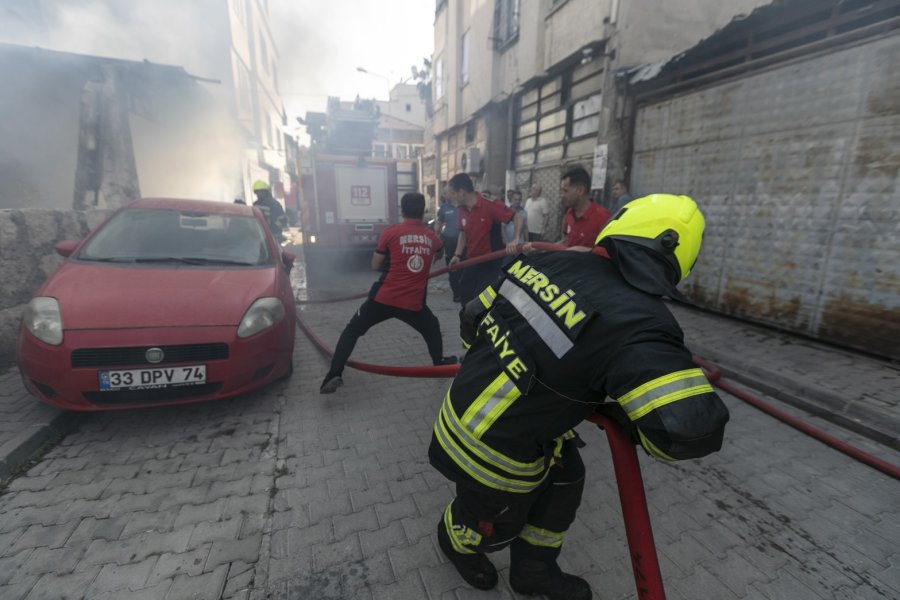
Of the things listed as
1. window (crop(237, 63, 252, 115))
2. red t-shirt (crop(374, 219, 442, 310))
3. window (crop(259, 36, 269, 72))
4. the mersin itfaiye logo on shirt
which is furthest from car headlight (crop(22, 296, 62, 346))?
window (crop(259, 36, 269, 72))

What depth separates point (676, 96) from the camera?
241 inches

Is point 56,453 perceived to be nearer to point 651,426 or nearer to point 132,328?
point 132,328

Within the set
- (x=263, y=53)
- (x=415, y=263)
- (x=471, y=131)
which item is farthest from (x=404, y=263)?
(x=263, y=53)

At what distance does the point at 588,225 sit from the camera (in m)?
3.92

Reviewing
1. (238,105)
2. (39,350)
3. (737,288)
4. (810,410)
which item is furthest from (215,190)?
(810,410)

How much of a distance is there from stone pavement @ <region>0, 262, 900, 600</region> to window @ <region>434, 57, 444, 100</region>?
1831cm

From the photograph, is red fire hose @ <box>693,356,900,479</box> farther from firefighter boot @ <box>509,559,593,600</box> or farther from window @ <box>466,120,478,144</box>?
window @ <box>466,120,478,144</box>

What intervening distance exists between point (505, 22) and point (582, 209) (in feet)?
36.3

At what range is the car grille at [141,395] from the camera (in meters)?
2.74

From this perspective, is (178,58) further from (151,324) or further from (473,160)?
(151,324)

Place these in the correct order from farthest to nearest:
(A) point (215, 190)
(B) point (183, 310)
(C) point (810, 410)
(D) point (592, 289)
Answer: (A) point (215, 190) → (C) point (810, 410) → (B) point (183, 310) → (D) point (592, 289)

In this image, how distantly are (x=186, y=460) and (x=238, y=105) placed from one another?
21.9 metres

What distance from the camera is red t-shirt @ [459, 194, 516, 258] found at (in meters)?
5.00

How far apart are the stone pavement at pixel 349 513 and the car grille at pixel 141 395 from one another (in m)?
0.30
